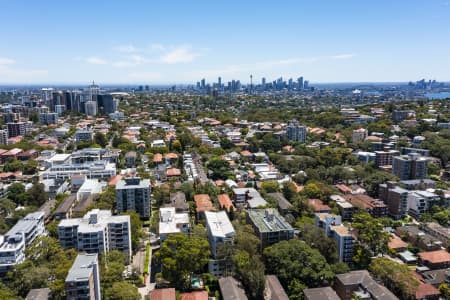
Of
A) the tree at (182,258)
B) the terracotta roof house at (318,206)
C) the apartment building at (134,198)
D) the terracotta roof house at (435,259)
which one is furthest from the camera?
the terracotta roof house at (318,206)

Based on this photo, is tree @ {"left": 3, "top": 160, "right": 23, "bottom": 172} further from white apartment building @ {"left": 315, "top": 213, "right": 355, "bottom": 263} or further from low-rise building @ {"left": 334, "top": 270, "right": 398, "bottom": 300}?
low-rise building @ {"left": 334, "top": 270, "right": 398, "bottom": 300}

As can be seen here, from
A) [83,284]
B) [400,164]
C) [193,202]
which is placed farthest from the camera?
[400,164]

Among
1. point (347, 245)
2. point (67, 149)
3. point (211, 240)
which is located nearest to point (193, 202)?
point (211, 240)

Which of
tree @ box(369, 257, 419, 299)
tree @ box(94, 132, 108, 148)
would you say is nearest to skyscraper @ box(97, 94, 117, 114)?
tree @ box(94, 132, 108, 148)

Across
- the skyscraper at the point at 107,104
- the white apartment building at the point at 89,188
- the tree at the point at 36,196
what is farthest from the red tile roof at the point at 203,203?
the skyscraper at the point at 107,104

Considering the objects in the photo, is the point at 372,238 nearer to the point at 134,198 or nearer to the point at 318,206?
the point at 318,206

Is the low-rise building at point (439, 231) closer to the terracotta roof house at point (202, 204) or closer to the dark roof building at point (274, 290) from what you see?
the dark roof building at point (274, 290)

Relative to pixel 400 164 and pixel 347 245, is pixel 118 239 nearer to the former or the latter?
pixel 347 245
